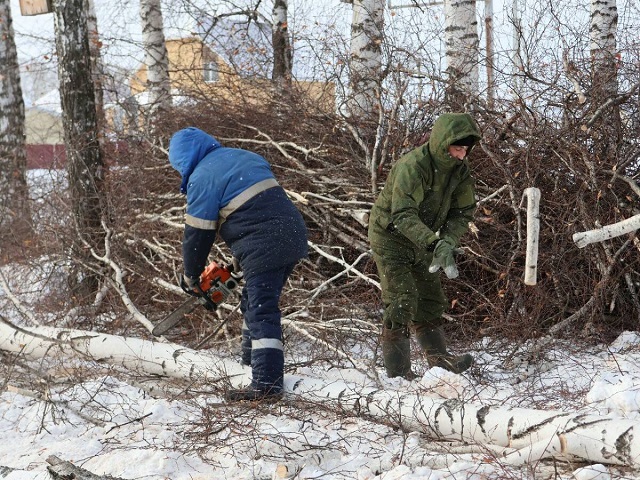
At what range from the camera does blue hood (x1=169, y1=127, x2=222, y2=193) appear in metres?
4.79

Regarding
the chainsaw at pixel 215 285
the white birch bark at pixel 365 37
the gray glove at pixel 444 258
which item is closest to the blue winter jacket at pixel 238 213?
the chainsaw at pixel 215 285

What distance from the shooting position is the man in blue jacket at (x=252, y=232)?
458 cm

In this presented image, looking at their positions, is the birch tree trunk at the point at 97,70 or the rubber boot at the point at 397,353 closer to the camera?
the rubber boot at the point at 397,353

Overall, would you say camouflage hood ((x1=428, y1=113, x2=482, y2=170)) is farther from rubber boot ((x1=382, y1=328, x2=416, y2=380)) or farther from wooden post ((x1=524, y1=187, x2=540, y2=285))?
rubber boot ((x1=382, y1=328, x2=416, y2=380))

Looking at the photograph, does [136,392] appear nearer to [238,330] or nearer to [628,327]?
[238,330]

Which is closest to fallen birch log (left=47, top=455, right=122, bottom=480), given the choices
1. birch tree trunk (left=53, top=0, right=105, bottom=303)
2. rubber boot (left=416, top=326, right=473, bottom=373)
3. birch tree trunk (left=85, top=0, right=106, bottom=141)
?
rubber boot (left=416, top=326, right=473, bottom=373)

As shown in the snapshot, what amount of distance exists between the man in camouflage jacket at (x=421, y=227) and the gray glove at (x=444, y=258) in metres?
0.06

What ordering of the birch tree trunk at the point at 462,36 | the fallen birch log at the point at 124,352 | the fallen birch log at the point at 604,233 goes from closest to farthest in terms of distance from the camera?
the fallen birch log at the point at 604,233 < the fallen birch log at the point at 124,352 < the birch tree trunk at the point at 462,36

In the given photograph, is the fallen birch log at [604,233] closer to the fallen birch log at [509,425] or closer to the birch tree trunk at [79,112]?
the fallen birch log at [509,425]

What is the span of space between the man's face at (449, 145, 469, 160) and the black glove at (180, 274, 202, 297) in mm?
1825

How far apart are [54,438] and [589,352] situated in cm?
373

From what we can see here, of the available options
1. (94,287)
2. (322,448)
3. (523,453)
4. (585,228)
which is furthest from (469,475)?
(94,287)

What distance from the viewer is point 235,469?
12.1 ft

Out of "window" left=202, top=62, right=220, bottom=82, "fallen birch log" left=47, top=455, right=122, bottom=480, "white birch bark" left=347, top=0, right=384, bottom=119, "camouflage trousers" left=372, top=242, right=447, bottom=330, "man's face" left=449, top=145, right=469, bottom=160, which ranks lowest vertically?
"fallen birch log" left=47, top=455, right=122, bottom=480
